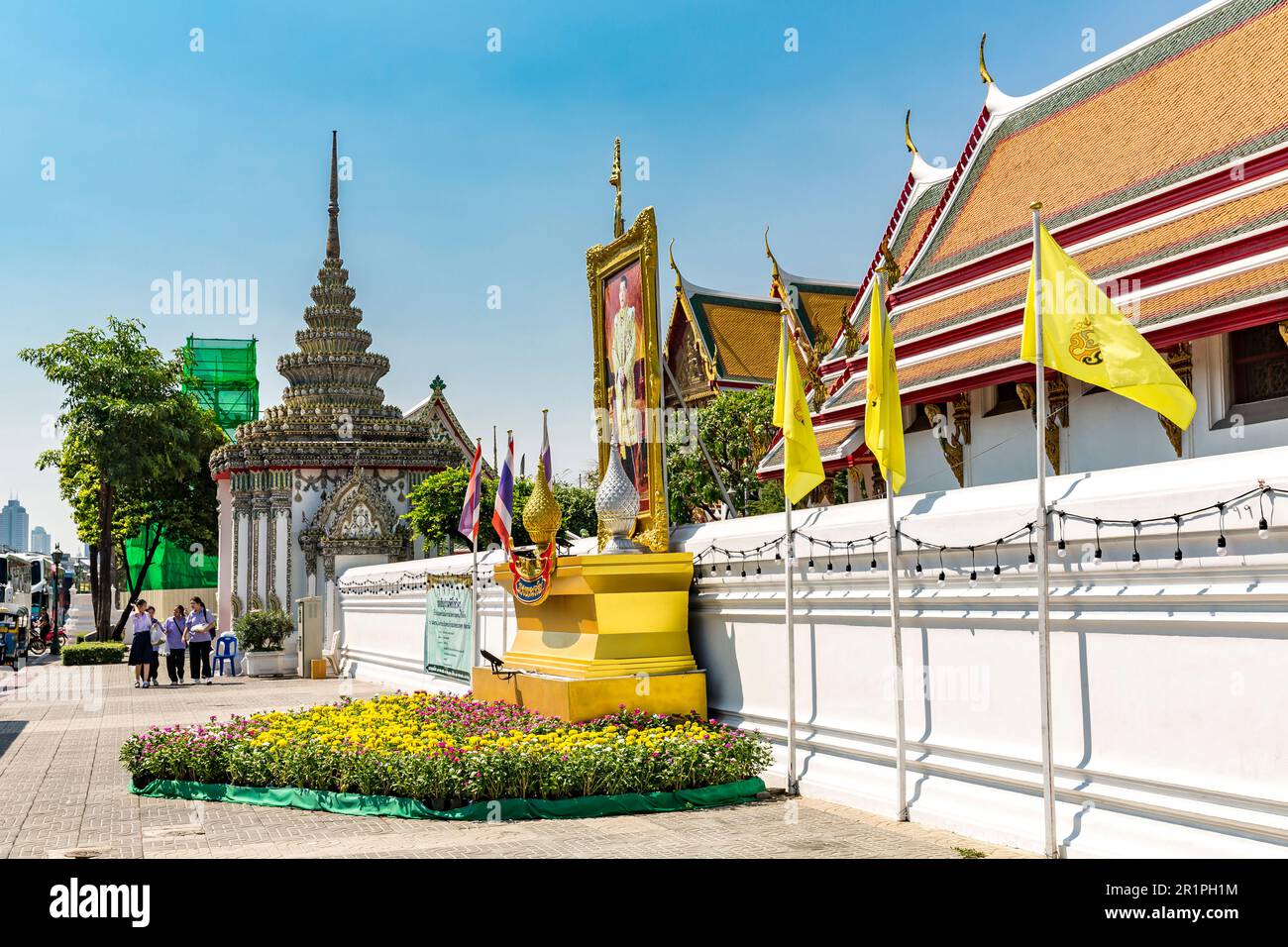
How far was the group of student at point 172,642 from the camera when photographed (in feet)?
81.5

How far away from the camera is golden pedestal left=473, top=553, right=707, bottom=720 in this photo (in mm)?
12242

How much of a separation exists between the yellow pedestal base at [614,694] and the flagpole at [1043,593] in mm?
4959

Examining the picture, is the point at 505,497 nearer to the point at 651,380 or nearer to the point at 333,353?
the point at 651,380

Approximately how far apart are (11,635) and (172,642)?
1314 cm

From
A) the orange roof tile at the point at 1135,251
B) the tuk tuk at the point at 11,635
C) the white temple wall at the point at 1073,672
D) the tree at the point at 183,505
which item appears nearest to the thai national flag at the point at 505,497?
the white temple wall at the point at 1073,672

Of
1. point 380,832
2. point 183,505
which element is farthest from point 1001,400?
point 183,505

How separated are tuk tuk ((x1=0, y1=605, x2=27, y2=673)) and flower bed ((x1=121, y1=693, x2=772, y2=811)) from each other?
23.8 meters

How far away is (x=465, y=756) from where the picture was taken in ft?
34.1

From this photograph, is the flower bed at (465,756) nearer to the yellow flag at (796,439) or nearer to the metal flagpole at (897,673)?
the metal flagpole at (897,673)

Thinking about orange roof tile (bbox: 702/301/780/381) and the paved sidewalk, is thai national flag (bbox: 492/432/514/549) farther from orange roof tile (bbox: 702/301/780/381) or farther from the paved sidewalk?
orange roof tile (bbox: 702/301/780/381)

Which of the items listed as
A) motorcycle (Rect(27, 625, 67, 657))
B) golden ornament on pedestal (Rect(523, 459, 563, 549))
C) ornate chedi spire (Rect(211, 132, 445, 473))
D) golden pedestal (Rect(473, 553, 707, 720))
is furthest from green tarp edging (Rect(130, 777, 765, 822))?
motorcycle (Rect(27, 625, 67, 657))

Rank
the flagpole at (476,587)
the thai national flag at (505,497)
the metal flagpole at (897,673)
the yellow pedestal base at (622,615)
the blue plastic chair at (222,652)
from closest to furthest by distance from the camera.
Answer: the metal flagpole at (897,673), the yellow pedestal base at (622,615), the thai national flag at (505,497), the flagpole at (476,587), the blue plastic chair at (222,652)

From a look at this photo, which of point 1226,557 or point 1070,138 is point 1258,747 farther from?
point 1070,138

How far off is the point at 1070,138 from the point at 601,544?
8.65m
